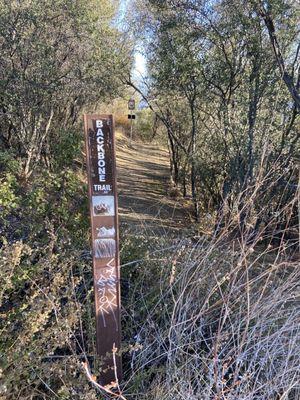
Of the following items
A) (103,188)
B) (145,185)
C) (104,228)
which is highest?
(103,188)

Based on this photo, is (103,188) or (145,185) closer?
(103,188)

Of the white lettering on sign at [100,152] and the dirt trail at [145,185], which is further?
the dirt trail at [145,185]

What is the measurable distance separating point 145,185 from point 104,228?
1187 centimetres

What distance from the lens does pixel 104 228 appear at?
1965 mm

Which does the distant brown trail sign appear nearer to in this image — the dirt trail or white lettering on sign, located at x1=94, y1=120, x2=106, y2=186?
white lettering on sign, located at x1=94, y1=120, x2=106, y2=186

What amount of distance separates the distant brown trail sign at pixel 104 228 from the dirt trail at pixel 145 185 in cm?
442

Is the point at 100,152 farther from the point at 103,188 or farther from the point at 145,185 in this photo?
the point at 145,185

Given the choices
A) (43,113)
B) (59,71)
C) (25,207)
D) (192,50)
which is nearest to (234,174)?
(192,50)

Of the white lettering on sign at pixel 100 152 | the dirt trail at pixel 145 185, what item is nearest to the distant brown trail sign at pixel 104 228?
the white lettering on sign at pixel 100 152

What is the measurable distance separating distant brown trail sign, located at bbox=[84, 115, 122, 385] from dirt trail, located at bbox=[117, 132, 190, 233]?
4.42m

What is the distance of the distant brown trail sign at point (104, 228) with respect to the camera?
6.33 ft

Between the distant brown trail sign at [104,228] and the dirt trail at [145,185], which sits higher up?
the distant brown trail sign at [104,228]

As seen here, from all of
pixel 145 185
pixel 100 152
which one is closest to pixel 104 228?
pixel 100 152

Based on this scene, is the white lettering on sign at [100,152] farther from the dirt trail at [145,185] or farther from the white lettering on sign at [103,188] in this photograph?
the dirt trail at [145,185]
